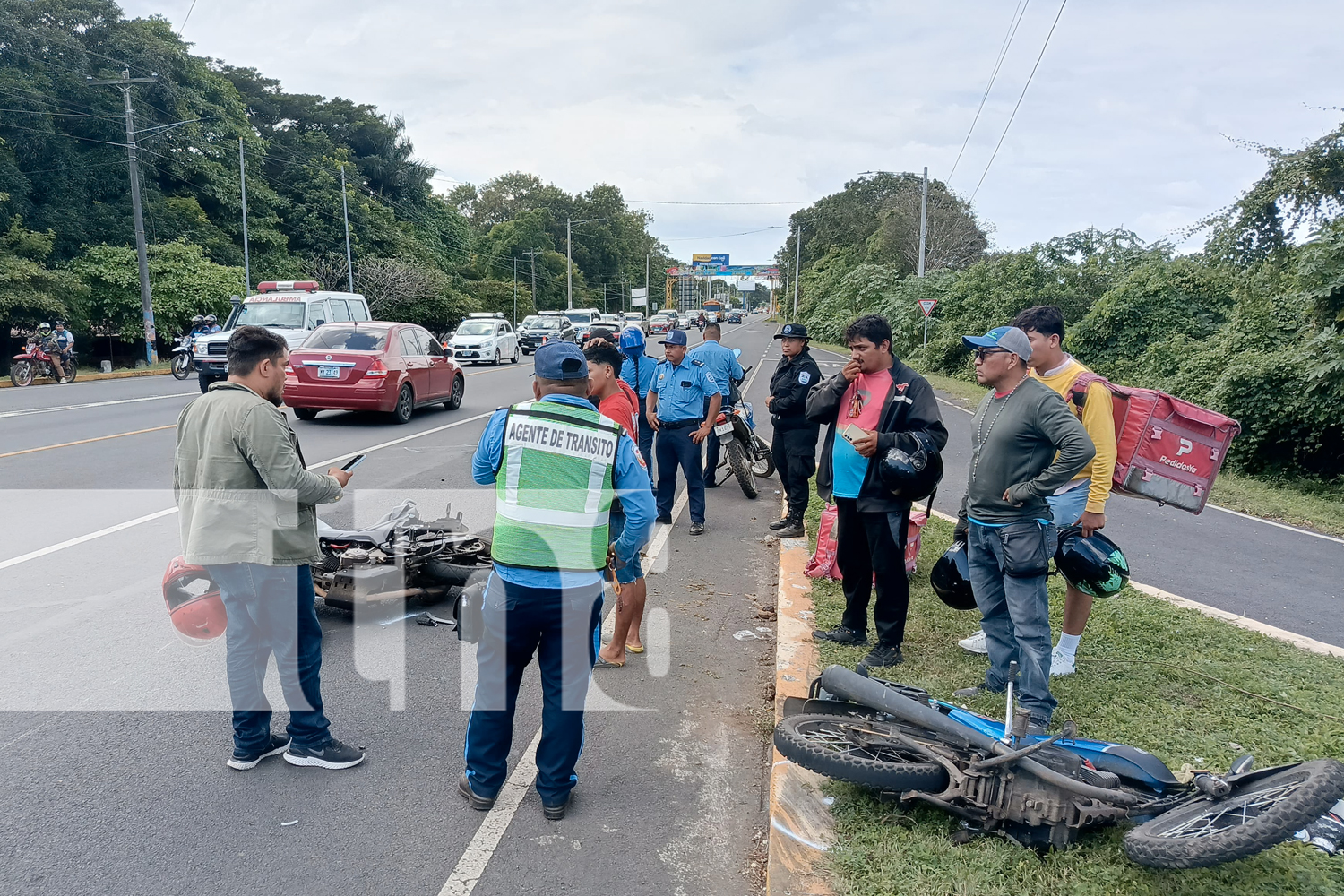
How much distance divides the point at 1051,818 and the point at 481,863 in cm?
204

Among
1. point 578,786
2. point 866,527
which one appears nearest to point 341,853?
point 578,786

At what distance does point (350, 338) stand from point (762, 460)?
739 centimetres

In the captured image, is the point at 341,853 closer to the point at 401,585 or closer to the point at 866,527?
the point at 401,585

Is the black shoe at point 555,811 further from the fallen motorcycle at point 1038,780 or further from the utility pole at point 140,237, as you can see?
the utility pole at point 140,237

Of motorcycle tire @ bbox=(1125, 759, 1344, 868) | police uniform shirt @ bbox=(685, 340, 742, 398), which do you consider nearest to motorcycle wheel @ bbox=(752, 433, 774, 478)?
police uniform shirt @ bbox=(685, 340, 742, 398)

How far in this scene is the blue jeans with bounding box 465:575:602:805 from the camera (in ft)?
11.0

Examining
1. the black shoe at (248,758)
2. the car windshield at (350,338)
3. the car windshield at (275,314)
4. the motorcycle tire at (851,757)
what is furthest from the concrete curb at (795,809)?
the car windshield at (275,314)

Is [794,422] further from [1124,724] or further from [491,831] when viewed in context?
[491,831]

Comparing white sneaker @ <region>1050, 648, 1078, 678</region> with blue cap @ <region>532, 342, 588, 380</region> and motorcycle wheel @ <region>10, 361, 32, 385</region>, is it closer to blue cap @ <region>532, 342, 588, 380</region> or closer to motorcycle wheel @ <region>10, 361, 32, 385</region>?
blue cap @ <region>532, 342, 588, 380</region>

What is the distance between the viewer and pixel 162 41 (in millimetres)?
36219

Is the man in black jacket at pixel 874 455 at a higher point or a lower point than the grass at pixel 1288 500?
higher

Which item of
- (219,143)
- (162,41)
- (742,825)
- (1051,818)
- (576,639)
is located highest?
(162,41)

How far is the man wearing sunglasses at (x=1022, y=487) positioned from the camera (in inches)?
156

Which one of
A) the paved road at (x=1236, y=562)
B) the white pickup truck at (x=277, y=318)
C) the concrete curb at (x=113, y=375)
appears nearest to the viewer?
the paved road at (x=1236, y=562)
